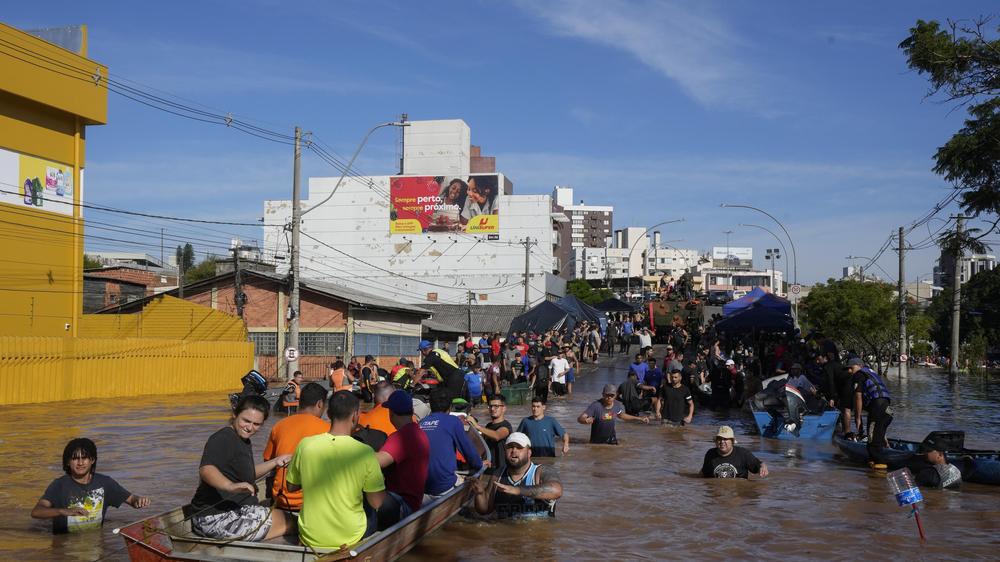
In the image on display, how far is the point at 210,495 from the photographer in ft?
26.5

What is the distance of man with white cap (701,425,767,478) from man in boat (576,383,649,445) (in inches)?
117

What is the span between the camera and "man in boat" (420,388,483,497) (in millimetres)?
9586

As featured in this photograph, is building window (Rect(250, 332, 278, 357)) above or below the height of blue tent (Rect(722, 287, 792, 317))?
below

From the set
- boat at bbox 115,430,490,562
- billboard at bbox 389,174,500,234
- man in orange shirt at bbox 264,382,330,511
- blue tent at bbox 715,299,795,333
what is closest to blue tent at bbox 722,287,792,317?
blue tent at bbox 715,299,795,333

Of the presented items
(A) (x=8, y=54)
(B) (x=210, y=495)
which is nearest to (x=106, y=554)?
(B) (x=210, y=495)

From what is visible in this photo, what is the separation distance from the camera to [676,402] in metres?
20.8

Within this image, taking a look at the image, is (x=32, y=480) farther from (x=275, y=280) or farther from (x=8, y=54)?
(x=275, y=280)

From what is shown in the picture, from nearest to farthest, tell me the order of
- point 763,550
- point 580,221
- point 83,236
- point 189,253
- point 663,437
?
point 763,550 < point 663,437 < point 83,236 < point 189,253 < point 580,221

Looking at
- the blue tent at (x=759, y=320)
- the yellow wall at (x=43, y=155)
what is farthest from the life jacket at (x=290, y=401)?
the yellow wall at (x=43, y=155)

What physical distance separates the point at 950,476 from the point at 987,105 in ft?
23.3

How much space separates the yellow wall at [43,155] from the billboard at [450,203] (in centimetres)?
4320

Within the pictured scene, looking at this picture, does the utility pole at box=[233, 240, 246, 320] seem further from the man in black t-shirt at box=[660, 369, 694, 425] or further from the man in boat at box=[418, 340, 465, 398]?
the man in black t-shirt at box=[660, 369, 694, 425]

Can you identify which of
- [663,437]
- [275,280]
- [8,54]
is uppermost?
[8,54]

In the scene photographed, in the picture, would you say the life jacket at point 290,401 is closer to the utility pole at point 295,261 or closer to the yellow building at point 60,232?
the utility pole at point 295,261
